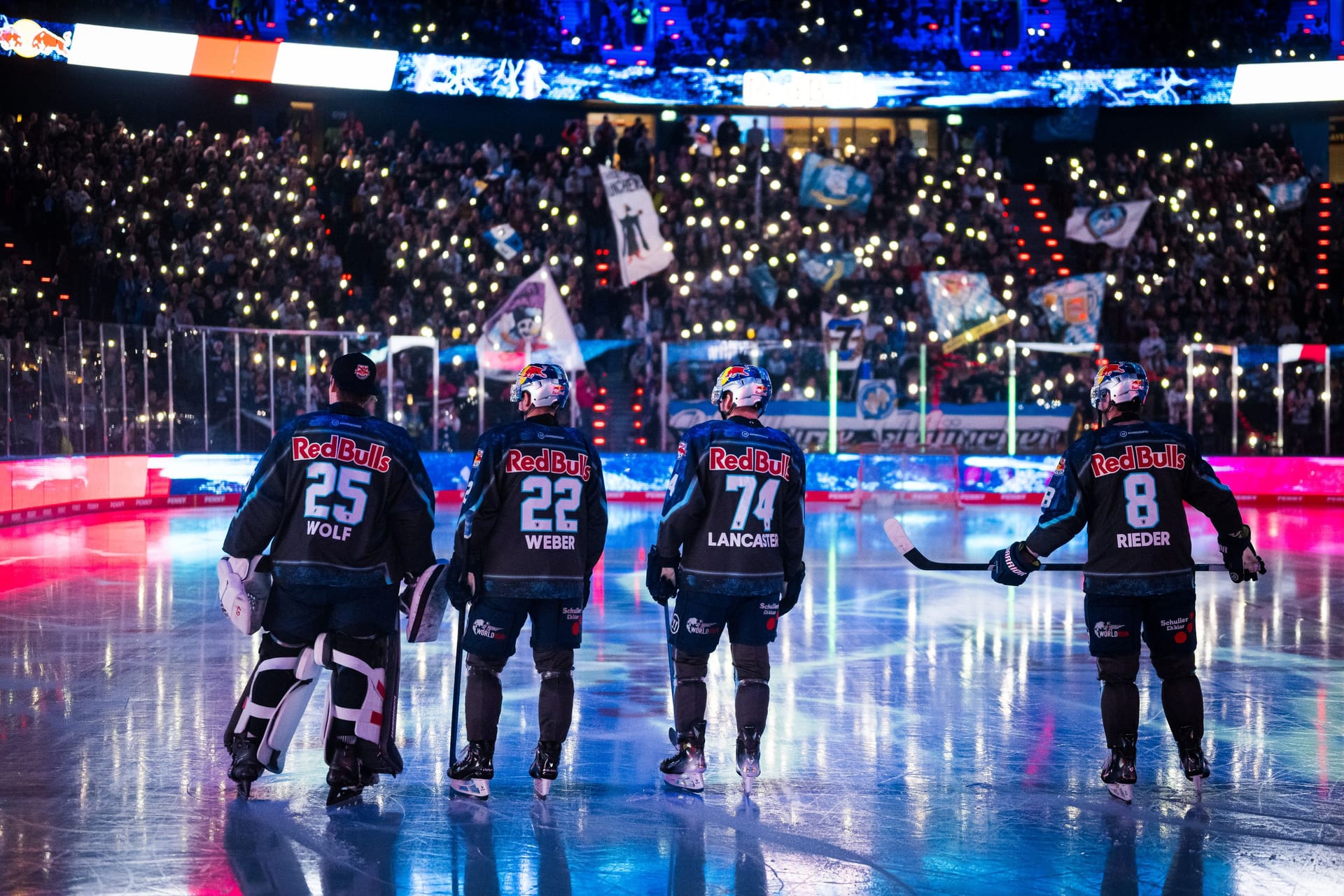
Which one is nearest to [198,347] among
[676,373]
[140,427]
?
[140,427]

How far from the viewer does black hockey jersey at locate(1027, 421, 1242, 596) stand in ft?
19.9

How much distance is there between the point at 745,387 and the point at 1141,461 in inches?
70.0

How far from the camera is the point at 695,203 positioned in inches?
1084

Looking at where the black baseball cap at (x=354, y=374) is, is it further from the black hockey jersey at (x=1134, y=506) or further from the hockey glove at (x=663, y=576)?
the black hockey jersey at (x=1134, y=506)

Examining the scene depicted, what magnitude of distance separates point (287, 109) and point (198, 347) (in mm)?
10195

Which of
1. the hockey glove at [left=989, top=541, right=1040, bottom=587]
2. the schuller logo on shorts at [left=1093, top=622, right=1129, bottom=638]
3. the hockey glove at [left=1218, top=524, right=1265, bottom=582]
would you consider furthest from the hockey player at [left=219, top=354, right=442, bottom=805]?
the hockey glove at [left=1218, top=524, right=1265, bottom=582]

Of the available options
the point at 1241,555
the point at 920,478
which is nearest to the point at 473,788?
the point at 1241,555

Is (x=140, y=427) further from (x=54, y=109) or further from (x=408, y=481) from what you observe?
(x=408, y=481)

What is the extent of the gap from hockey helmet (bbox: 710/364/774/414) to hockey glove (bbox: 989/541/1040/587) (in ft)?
4.16

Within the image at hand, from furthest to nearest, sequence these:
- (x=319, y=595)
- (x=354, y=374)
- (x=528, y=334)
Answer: (x=528, y=334)
(x=354, y=374)
(x=319, y=595)

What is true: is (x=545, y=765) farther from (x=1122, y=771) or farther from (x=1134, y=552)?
(x=1134, y=552)

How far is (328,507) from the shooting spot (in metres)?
5.88

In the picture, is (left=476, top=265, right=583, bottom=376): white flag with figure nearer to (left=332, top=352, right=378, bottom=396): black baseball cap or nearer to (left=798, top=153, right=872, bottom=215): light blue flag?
(left=798, top=153, right=872, bottom=215): light blue flag

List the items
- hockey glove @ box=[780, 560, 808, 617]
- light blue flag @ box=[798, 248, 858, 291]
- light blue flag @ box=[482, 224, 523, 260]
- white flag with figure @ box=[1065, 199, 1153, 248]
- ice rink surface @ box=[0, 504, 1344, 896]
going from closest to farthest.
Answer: ice rink surface @ box=[0, 504, 1344, 896], hockey glove @ box=[780, 560, 808, 617], light blue flag @ box=[482, 224, 523, 260], light blue flag @ box=[798, 248, 858, 291], white flag with figure @ box=[1065, 199, 1153, 248]
